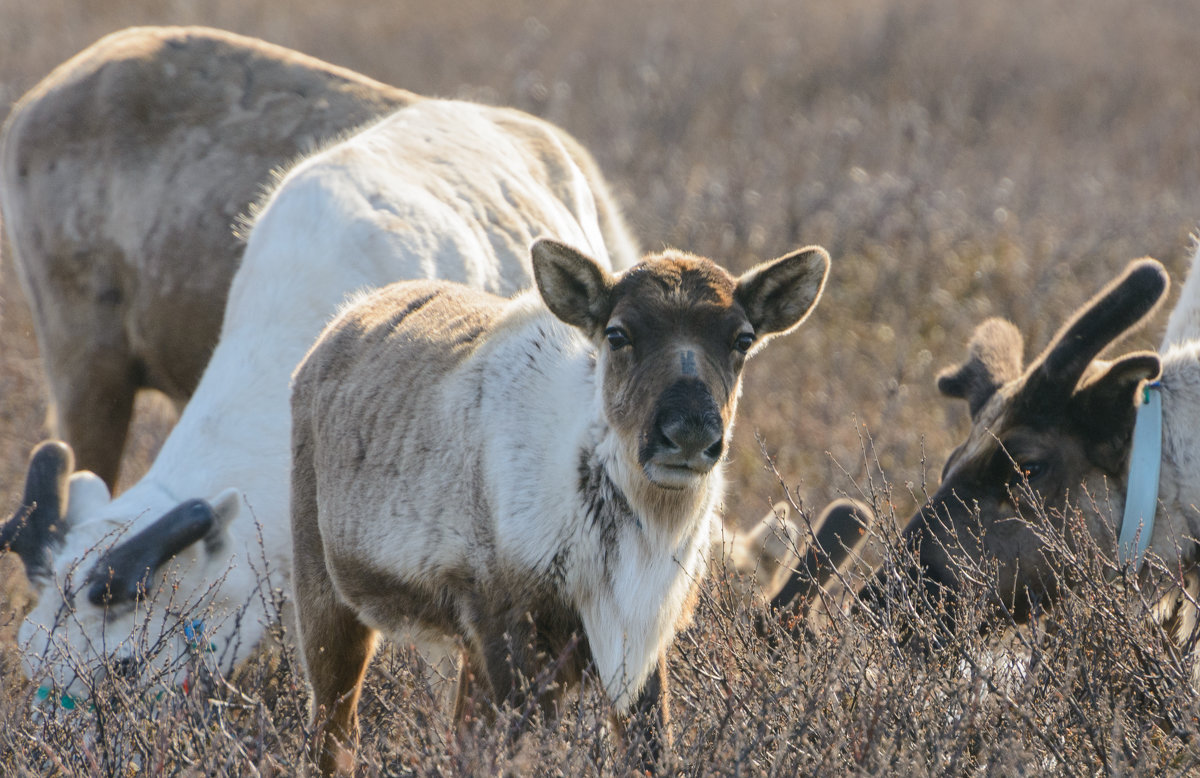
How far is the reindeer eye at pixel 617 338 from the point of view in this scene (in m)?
3.66

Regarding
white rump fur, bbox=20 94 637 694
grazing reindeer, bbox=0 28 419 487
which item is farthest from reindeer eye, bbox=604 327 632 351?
grazing reindeer, bbox=0 28 419 487

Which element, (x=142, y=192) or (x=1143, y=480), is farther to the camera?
(x=142, y=192)

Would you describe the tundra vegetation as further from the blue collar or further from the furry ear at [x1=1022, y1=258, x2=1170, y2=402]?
the furry ear at [x1=1022, y1=258, x2=1170, y2=402]

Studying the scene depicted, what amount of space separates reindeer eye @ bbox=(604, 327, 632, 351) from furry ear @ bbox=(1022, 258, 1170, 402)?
1.61 m

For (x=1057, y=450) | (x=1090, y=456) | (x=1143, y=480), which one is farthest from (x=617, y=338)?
(x=1143, y=480)

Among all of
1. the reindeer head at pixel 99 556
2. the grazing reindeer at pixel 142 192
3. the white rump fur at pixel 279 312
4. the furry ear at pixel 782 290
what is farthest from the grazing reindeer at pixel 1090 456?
the grazing reindeer at pixel 142 192

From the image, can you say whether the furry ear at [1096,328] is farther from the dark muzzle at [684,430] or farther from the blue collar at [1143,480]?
the dark muzzle at [684,430]

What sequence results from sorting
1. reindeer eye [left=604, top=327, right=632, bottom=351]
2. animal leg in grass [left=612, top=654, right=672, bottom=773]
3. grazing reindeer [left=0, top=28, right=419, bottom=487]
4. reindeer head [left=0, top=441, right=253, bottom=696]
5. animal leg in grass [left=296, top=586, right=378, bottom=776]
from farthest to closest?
grazing reindeer [left=0, top=28, right=419, bottom=487]
reindeer head [left=0, top=441, right=253, bottom=696]
animal leg in grass [left=296, top=586, right=378, bottom=776]
reindeer eye [left=604, top=327, right=632, bottom=351]
animal leg in grass [left=612, top=654, right=672, bottom=773]

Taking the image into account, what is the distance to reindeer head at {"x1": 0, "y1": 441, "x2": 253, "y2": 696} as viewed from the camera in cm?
471

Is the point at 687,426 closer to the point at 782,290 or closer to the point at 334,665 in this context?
the point at 782,290

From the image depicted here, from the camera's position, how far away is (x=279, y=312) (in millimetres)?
5508

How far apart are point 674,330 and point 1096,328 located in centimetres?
165

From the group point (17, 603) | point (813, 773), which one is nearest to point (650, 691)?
point (813, 773)

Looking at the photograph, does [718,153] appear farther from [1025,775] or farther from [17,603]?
[1025,775]
